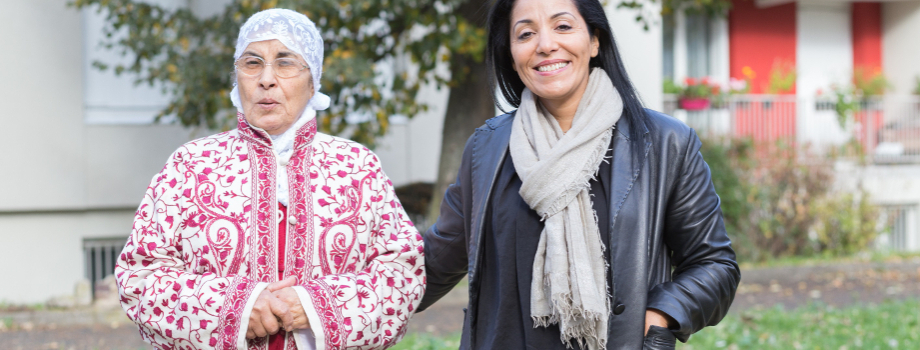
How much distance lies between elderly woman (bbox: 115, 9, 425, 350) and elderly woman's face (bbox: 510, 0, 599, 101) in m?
0.60

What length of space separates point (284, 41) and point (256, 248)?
2.05 ft

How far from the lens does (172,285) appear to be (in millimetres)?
2305

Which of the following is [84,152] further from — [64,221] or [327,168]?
[327,168]

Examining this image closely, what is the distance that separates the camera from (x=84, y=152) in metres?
8.52

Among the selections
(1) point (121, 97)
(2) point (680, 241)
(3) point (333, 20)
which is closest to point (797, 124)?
(3) point (333, 20)

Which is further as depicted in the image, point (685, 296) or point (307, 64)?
point (307, 64)

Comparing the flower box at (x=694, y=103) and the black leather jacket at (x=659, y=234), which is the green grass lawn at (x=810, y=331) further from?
the flower box at (x=694, y=103)

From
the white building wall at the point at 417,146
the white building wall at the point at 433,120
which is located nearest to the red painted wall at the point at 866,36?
the white building wall at the point at 433,120

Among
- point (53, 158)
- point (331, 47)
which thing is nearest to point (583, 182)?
point (331, 47)

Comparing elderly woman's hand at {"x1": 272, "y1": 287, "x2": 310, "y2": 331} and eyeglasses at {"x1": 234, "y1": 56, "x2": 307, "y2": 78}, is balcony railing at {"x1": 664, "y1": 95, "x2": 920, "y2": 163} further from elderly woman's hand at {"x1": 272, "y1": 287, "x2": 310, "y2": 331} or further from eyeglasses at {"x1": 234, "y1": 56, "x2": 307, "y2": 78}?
elderly woman's hand at {"x1": 272, "y1": 287, "x2": 310, "y2": 331}

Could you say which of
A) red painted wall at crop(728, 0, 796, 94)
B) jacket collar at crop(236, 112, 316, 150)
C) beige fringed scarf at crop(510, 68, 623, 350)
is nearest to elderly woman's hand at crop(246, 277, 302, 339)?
jacket collar at crop(236, 112, 316, 150)

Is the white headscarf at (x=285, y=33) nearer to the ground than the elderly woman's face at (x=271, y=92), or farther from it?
farther from it

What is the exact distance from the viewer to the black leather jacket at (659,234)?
2303 millimetres

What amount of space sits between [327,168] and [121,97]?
716 centimetres
